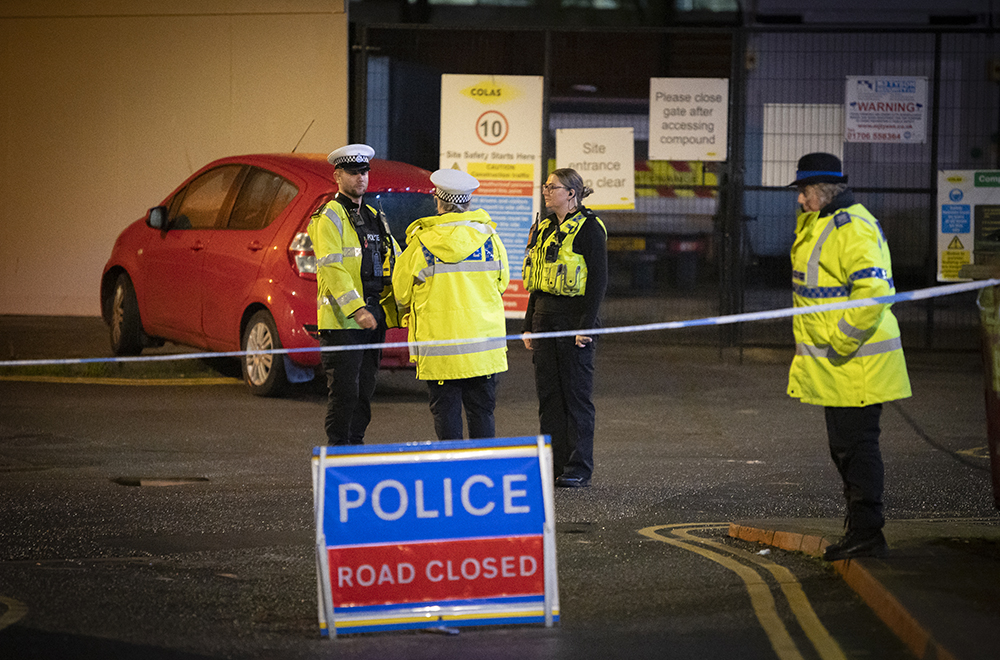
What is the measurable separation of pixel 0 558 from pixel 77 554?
337 mm

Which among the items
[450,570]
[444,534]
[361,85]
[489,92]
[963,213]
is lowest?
[450,570]

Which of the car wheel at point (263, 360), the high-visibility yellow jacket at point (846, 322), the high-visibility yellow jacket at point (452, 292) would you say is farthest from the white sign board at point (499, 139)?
the high-visibility yellow jacket at point (846, 322)

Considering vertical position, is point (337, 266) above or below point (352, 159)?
below

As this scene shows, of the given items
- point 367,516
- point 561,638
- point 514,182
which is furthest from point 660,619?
point 514,182

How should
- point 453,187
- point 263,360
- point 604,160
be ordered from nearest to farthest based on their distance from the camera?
point 453,187 → point 263,360 → point 604,160

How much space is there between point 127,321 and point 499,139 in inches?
177

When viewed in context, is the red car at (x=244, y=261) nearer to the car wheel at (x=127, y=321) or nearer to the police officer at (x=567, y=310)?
the car wheel at (x=127, y=321)

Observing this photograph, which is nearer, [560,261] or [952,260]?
[560,261]

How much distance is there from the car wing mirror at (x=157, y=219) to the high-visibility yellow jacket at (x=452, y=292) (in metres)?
5.18

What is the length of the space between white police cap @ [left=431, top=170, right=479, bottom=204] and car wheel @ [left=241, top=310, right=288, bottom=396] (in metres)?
3.63

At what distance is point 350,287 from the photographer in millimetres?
7496

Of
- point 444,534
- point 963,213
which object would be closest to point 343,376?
point 444,534

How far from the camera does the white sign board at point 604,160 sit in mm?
14172

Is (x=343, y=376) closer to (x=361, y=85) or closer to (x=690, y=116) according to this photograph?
(x=690, y=116)
